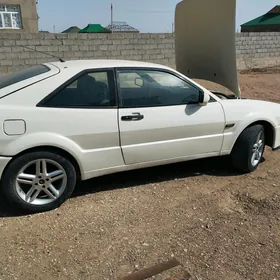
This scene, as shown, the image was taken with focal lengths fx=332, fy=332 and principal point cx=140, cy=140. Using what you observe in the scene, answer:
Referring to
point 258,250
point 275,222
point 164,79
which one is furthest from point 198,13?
point 258,250

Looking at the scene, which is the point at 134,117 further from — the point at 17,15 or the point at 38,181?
the point at 17,15

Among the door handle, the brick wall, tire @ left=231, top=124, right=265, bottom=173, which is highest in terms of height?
the brick wall

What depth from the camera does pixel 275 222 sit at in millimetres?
3348

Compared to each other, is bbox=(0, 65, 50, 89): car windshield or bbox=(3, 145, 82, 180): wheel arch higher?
bbox=(0, 65, 50, 89): car windshield

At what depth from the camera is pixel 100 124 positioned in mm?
3420

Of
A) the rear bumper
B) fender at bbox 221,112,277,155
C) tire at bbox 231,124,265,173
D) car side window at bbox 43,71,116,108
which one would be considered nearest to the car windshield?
car side window at bbox 43,71,116,108

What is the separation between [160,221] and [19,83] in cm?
196

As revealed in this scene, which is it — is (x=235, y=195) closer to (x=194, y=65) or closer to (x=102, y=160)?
(x=102, y=160)

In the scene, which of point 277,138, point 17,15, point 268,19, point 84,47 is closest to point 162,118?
point 277,138

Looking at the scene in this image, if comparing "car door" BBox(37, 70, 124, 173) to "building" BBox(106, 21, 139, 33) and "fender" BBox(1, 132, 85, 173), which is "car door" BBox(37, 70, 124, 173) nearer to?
"fender" BBox(1, 132, 85, 173)

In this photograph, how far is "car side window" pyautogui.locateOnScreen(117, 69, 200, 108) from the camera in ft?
12.0

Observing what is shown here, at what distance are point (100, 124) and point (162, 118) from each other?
0.73 meters

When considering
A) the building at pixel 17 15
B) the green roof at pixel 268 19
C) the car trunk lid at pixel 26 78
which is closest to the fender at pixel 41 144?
the car trunk lid at pixel 26 78

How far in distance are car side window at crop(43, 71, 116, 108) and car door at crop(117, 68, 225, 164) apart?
0.41ft
